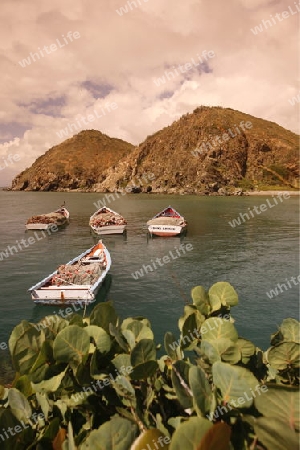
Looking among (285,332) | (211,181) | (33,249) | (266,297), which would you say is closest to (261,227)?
(266,297)

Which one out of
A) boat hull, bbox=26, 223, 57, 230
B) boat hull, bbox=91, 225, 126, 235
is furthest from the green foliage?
boat hull, bbox=26, 223, 57, 230

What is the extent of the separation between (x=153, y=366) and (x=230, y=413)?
2.02 feet

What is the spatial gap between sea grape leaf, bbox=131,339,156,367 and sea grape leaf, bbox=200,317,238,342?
2.02ft

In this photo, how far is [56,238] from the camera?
40469mm

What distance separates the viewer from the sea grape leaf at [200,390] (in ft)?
5.58

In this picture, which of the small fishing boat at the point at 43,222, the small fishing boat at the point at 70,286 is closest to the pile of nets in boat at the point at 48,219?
the small fishing boat at the point at 43,222

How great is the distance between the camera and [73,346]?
2141mm

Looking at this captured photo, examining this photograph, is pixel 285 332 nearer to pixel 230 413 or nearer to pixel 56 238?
pixel 230 413

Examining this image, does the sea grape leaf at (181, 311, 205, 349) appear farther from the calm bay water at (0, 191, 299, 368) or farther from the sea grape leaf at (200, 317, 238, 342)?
the calm bay water at (0, 191, 299, 368)

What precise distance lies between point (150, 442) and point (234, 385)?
67 cm

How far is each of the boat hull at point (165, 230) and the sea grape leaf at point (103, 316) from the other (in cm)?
3712

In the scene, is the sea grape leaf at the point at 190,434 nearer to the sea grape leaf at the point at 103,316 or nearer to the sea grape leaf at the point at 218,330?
the sea grape leaf at the point at 218,330

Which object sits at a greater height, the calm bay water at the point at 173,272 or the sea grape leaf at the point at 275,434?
the sea grape leaf at the point at 275,434

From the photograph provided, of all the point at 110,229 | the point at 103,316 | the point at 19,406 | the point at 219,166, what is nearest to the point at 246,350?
the point at 103,316
